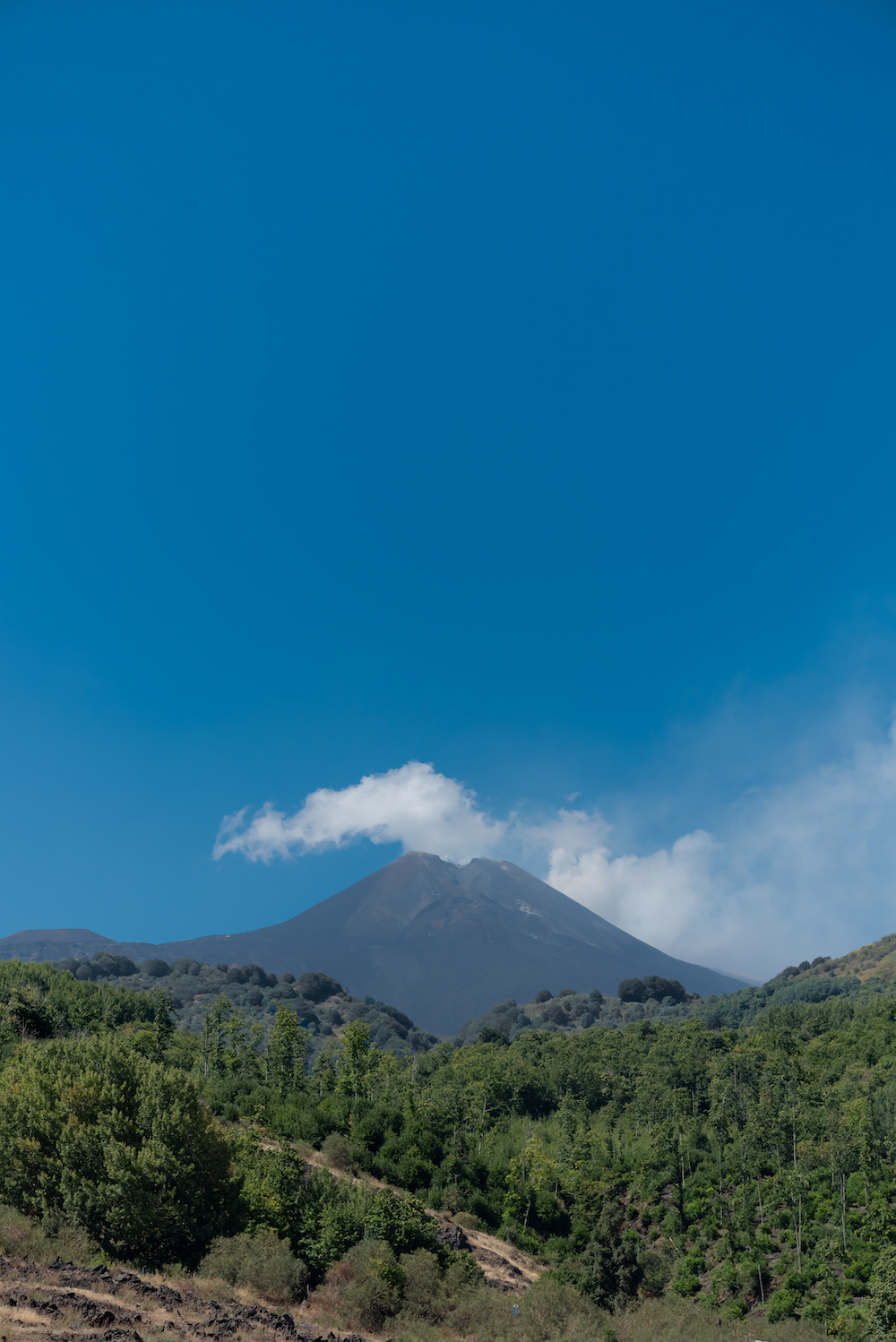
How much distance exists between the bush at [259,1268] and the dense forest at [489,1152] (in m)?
0.19

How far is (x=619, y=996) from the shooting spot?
589 feet

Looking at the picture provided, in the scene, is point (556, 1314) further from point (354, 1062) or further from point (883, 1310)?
point (354, 1062)

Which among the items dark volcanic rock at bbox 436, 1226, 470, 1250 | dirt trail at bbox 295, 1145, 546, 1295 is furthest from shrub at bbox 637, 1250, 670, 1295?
dark volcanic rock at bbox 436, 1226, 470, 1250

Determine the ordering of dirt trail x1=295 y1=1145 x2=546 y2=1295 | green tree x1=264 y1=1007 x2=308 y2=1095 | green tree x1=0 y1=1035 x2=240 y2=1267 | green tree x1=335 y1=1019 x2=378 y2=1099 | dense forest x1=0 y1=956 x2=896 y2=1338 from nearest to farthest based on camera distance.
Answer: green tree x1=0 y1=1035 x2=240 y2=1267, dense forest x1=0 y1=956 x2=896 y2=1338, dirt trail x1=295 y1=1145 x2=546 y2=1295, green tree x1=264 y1=1007 x2=308 y2=1095, green tree x1=335 y1=1019 x2=378 y2=1099

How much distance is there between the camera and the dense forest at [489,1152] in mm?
29969

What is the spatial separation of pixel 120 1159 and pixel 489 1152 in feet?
145

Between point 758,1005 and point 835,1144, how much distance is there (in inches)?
4676

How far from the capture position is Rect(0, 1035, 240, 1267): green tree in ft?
94.1

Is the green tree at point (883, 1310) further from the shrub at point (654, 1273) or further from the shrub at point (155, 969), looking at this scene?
the shrub at point (155, 969)

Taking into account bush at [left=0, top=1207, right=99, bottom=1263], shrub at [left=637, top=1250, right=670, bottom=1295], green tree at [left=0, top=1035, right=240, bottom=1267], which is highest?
green tree at [left=0, top=1035, right=240, bottom=1267]

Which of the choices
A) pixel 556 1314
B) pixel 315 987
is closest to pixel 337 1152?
pixel 556 1314

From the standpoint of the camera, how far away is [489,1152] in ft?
207

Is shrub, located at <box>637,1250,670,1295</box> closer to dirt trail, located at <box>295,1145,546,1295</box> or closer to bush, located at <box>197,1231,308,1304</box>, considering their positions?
dirt trail, located at <box>295,1145,546,1295</box>

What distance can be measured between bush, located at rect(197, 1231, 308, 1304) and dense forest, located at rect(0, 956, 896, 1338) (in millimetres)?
191
